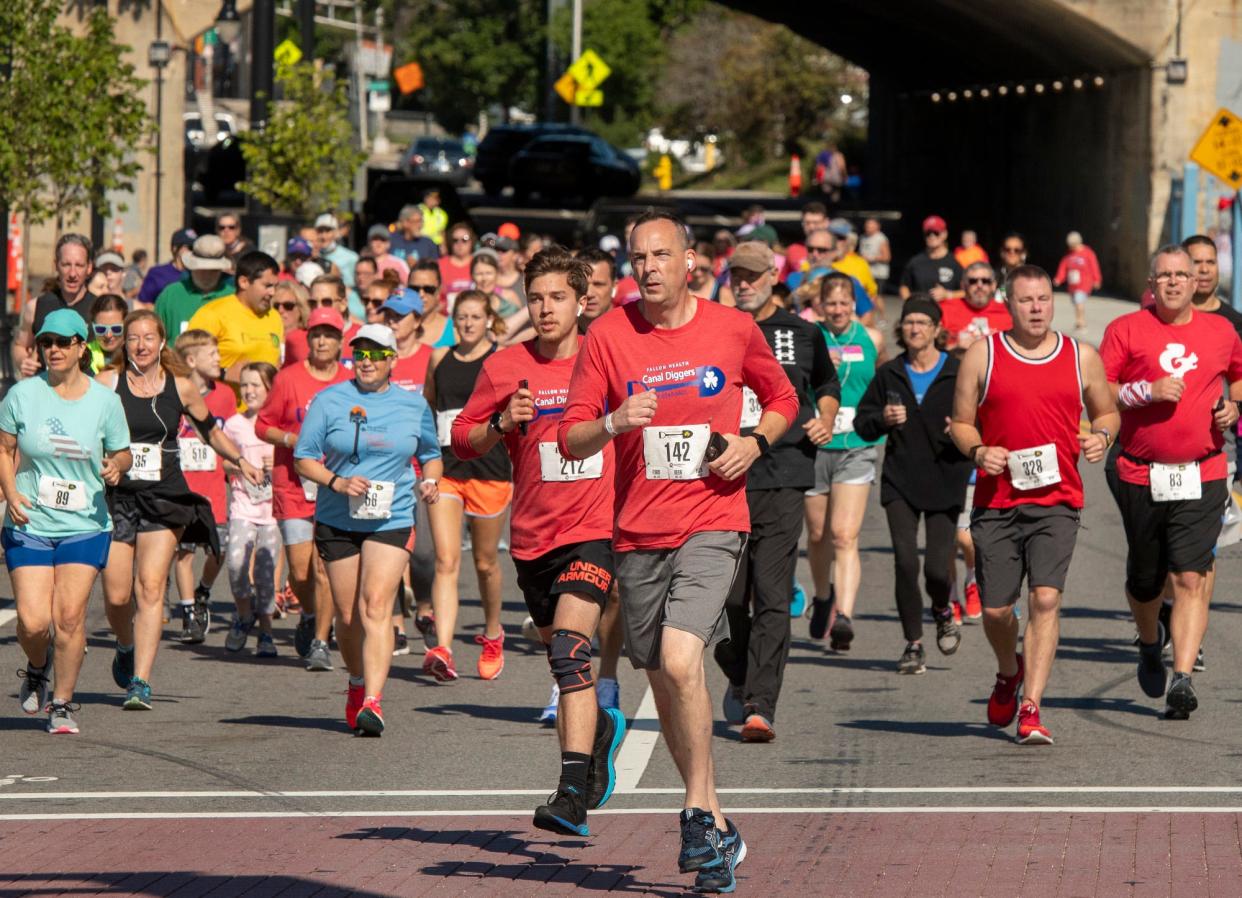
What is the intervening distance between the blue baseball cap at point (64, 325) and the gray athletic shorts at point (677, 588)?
364 centimetres

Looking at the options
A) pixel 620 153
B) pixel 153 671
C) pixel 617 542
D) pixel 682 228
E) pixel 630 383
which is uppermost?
pixel 620 153

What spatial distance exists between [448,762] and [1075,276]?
24398mm

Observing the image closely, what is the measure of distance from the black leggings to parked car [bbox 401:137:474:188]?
56.4 meters

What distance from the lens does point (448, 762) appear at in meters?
9.73

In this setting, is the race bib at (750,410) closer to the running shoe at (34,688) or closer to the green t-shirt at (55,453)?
the green t-shirt at (55,453)

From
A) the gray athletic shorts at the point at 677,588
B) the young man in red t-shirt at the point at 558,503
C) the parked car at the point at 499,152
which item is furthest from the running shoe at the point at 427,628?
the parked car at the point at 499,152

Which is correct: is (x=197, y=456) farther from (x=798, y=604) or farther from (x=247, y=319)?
(x=798, y=604)

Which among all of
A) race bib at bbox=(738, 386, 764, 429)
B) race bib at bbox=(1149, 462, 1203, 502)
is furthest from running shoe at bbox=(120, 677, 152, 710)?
race bib at bbox=(1149, 462, 1203, 502)

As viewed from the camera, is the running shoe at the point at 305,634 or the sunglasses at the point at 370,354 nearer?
the sunglasses at the point at 370,354

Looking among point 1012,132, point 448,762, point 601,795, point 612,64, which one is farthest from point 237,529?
point 612,64

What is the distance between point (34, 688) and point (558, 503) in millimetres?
3069

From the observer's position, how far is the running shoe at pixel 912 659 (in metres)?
12.2

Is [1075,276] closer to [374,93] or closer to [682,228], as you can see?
[682,228]

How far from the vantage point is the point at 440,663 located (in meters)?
11.8
